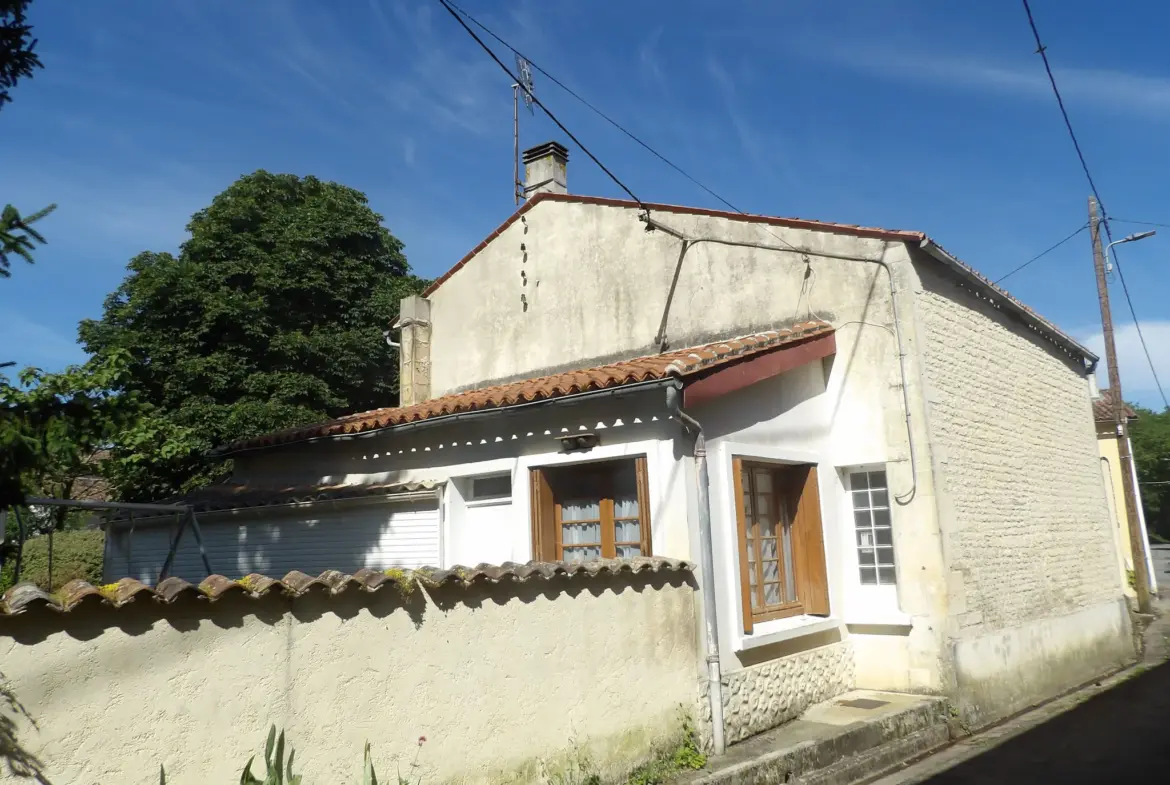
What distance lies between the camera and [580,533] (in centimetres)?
828

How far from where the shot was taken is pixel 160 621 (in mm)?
4012

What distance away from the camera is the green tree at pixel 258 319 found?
16922 millimetres

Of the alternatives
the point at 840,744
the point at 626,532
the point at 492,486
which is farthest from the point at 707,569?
the point at 492,486

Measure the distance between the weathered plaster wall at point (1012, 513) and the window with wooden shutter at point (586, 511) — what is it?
10.6 ft

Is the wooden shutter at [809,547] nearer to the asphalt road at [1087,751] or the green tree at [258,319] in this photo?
the asphalt road at [1087,751]

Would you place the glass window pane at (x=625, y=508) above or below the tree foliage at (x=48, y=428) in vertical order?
below

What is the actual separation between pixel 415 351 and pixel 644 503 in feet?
22.2

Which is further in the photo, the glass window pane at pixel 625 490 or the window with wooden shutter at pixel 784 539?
the window with wooden shutter at pixel 784 539

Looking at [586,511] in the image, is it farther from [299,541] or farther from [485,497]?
[299,541]

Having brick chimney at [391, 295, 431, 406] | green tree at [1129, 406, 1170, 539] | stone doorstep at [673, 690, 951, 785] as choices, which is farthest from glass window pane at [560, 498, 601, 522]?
green tree at [1129, 406, 1170, 539]

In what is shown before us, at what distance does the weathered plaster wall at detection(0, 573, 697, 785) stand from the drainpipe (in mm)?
155

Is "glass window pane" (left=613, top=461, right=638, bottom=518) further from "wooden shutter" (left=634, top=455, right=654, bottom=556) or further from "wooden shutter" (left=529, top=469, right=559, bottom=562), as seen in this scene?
"wooden shutter" (left=529, top=469, right=559, bottom=562)

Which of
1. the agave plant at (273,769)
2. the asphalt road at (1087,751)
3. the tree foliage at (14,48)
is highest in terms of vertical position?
the tree foliage at (14,48)

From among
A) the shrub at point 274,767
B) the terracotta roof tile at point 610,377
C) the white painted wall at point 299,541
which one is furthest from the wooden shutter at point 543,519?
the shrub at point 274,767
